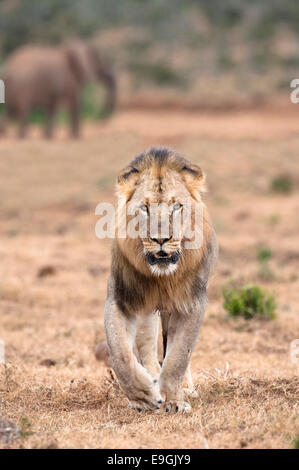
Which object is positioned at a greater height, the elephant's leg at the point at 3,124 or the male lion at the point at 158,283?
the elephant's leg at the point at 3,124

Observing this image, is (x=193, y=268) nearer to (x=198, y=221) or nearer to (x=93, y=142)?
(x=198, y=221)

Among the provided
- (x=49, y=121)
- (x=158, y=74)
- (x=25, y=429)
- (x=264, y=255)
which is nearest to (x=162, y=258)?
(x=25, y=429)

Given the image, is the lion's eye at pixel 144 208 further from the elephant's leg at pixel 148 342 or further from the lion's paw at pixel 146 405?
the lion's paw at pixel 146 405

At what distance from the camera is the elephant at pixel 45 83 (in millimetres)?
19719

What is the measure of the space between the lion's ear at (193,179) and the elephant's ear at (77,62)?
54.7 feet

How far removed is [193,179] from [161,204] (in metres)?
0.31

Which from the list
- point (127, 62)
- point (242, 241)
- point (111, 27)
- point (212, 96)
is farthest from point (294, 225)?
point (111, 27)

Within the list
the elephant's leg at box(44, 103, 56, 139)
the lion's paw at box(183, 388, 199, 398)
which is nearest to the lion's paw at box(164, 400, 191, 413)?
the lion's paw at box(183, 388, 199, 398)

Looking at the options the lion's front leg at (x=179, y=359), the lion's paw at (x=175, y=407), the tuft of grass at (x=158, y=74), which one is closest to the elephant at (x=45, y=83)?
the tuft of grass at (x=158, y=74)

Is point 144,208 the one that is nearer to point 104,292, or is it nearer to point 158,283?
point 158,283

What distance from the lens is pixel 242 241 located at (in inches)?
452

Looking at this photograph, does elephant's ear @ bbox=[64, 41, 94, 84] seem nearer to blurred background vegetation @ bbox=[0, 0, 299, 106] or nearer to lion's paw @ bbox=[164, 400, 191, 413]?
blurred background vegetation @ bbox=[0, 0, 299, 106]
